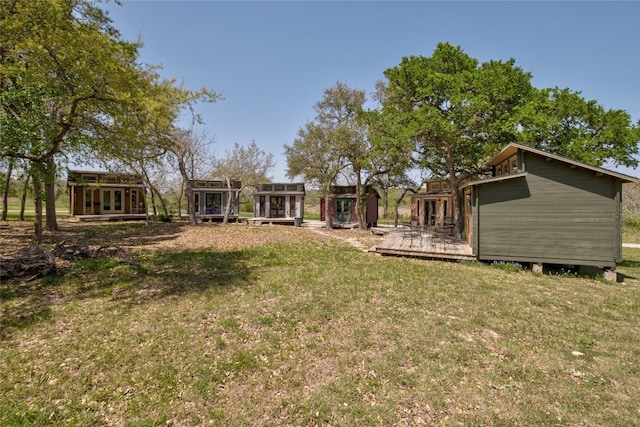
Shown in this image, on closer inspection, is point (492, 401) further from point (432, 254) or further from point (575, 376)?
point (432, 254)

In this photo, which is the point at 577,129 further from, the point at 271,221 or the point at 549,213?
the point at 271,221

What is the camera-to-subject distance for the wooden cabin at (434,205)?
2000 cm

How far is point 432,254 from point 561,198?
465 cm

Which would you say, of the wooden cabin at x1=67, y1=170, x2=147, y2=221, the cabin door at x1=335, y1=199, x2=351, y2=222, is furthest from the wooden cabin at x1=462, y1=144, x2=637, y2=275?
the wooden cabin at x1=67, y1=170, x2=147, y2=221

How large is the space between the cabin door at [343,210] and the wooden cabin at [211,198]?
9.89 meters

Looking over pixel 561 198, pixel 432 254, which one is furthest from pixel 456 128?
pixel 432 254

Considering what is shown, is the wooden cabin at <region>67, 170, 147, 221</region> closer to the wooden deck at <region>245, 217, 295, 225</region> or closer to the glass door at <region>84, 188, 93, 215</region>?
the glass door at <region>84, 188, 93, 215</region>

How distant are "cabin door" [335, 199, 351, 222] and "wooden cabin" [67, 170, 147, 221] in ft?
57.7

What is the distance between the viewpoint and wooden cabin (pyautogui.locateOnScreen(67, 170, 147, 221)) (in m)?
25.7

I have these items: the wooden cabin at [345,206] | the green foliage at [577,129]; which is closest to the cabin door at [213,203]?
the wooden cabin at [345,206]

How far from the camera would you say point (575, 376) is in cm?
417

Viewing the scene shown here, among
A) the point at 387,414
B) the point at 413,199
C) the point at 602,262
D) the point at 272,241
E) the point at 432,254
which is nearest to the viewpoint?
the point at 387,414

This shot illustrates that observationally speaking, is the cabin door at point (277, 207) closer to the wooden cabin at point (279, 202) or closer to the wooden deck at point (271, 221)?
the wooden cabin at point (279, 202)

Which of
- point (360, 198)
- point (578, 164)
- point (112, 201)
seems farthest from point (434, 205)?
point (112, 201)
